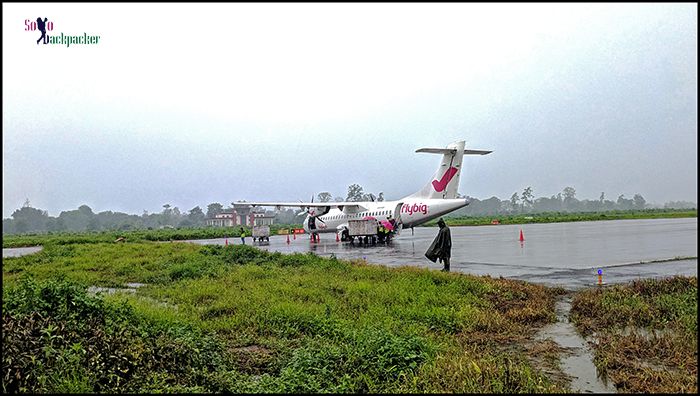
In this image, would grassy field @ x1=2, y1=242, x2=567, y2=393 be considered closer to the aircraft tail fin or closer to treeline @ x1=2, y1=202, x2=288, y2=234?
the aircraft tail fin

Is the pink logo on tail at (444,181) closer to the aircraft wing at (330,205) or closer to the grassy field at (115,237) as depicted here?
the aircraft wing at (330,205)

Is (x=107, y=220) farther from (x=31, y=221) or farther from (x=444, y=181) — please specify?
(x=444, y=181)

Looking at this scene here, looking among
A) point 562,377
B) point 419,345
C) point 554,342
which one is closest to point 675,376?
point 562,377

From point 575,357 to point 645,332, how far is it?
66.7 inches

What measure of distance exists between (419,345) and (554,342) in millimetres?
2124

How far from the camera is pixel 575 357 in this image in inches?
237

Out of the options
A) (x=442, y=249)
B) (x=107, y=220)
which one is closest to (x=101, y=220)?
(x=107, y=220)

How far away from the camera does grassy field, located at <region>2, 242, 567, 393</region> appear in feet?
16.3

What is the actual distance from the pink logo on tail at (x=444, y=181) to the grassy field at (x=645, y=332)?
66.1 feet

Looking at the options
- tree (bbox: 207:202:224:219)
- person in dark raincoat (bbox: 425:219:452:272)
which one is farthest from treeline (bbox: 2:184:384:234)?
person in dark raincoat (bbox: 425:219:452:272)

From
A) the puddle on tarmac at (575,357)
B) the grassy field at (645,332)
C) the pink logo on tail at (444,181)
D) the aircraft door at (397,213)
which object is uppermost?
the pink logo on tail at (444,181)

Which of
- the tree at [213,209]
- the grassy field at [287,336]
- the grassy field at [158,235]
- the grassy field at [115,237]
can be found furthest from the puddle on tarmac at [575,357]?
the tree at [213,209]

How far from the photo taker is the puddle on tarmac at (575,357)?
5004 mm

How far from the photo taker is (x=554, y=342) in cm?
676
